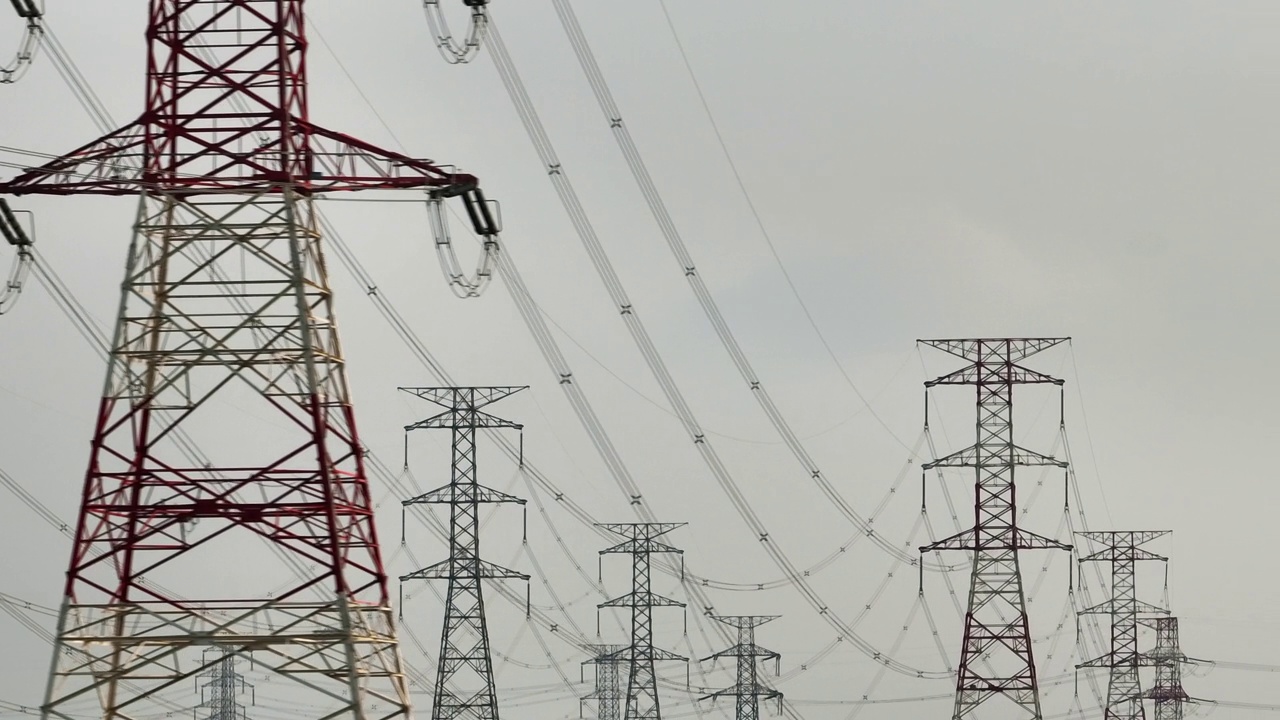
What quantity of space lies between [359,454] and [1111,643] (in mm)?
69489

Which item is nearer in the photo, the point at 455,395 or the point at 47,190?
the point at 47,190

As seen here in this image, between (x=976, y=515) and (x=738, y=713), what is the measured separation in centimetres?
3502

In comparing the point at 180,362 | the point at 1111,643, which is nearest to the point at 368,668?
the point at 180,362

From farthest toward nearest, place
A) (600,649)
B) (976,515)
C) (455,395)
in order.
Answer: (600,649), (455,395), (976,515)

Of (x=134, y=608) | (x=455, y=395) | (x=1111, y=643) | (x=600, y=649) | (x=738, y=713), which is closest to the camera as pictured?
(x=134, y=608)

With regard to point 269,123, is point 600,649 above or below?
above

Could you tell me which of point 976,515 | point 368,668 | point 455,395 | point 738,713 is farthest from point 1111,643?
point 368,668

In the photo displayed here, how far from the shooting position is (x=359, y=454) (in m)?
32.9

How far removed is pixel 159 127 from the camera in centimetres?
3394

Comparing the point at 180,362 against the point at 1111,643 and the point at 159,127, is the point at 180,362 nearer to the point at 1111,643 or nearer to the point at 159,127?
the point at 159,127

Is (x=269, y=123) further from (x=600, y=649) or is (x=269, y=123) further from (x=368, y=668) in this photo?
(x=600, y=649)

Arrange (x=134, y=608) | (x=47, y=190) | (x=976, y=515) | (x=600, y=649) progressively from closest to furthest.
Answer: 1. (x=134, y=608)
2. (x=47, y=190)
3. (x=976, y=515)
4. (x=600, y=649)

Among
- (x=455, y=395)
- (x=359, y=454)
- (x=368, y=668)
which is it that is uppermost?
(x=455, y=395)

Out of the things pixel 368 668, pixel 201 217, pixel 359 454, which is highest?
pixel 201 217
